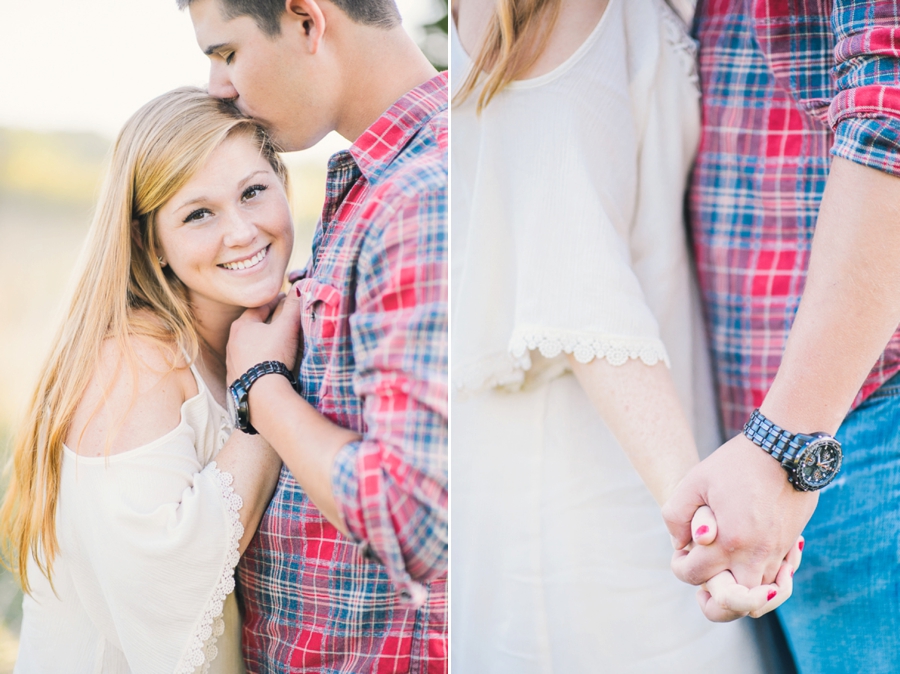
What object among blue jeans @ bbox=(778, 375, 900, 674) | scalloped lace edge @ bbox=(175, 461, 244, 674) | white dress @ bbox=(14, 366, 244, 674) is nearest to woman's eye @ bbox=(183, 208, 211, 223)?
white dress @ bbox=(14, 366, 244, 674)

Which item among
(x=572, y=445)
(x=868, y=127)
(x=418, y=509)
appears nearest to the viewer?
(x=868, y=127)

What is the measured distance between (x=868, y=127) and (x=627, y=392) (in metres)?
0.51

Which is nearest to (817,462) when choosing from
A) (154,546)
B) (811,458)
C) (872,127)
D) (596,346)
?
(811,458)

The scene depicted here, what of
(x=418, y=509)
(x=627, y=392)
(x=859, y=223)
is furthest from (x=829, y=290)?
(x=418, y=509)

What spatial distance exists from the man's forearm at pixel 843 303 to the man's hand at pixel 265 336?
29.3 inches

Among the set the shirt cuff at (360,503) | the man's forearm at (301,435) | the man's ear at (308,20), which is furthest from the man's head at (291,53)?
the shirt cuff at (360,503)

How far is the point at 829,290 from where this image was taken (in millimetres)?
1061

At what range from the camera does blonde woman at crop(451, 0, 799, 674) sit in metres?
1.22

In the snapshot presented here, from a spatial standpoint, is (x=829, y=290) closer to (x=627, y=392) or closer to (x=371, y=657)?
(x=627, y=392)

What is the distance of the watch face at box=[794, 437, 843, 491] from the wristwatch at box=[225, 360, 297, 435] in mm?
769

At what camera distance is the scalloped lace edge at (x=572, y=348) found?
120 cm

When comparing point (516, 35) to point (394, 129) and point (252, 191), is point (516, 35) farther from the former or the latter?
point (252, 191)

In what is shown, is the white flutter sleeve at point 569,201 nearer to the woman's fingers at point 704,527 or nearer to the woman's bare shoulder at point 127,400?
the woman's fingers at point 704,527

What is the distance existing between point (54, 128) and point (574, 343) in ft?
2.94
